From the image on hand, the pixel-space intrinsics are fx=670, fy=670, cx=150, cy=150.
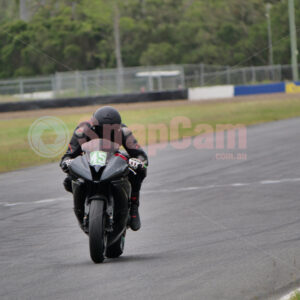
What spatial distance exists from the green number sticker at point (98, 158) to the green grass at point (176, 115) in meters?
10.5

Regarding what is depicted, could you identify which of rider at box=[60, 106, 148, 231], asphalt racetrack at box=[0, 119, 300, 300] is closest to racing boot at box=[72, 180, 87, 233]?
rider at box=[60, 106, 148, 231]

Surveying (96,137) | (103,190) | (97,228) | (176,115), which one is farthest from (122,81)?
(97,228)

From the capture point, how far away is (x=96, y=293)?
15.6 feet

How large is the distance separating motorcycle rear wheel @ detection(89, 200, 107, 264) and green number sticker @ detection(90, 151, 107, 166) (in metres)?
0.31

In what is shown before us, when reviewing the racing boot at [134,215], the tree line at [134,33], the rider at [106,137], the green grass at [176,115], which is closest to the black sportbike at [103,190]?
the rider at [106,137]

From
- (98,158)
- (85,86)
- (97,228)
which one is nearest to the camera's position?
(97,228)

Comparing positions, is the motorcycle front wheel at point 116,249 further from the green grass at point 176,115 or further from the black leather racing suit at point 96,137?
the green grass at point 176,115

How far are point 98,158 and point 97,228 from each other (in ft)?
A: 1.93

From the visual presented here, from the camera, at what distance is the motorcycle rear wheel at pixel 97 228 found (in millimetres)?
5375

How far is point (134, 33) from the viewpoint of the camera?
221 ft

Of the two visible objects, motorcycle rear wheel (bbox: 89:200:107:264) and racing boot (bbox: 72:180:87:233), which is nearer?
motorcycle rear wheel (bbox: 89:200:107:264)

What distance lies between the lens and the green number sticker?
218 inches

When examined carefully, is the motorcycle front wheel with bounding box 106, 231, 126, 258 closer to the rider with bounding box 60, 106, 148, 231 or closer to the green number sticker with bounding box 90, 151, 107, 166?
the rider with bounding box 60, 106, 148, 231

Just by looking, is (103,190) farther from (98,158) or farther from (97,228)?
(97,228)
